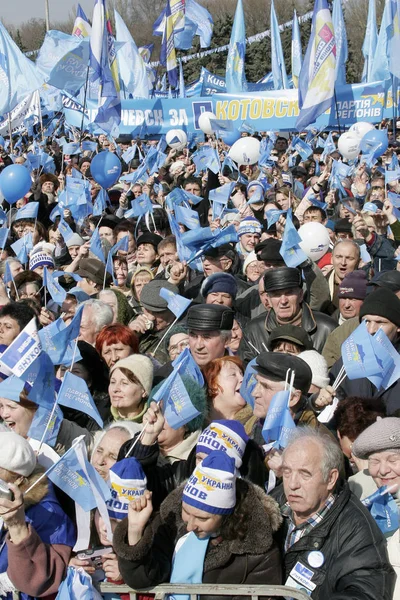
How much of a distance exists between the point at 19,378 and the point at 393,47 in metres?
13.1

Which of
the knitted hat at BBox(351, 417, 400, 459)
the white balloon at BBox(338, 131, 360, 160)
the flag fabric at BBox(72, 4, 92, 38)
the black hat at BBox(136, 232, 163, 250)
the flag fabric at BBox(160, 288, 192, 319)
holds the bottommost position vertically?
the white balloon at BBox(338, 131, 360, 160)

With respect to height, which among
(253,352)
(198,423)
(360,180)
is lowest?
(360,180)

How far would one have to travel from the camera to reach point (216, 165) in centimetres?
1083

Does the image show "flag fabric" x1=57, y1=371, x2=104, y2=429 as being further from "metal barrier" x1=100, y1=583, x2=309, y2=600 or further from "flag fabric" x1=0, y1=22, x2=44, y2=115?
"flag fabric" x1=0, y1=22, x2=44, y2=115

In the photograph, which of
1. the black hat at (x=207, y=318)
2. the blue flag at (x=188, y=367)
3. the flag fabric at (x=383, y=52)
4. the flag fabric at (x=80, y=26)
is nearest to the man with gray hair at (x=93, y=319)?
the black hat at (x=207, y=318)

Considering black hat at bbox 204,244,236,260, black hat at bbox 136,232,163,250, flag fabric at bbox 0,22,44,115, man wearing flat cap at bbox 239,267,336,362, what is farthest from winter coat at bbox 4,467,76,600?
flag fabric at bbox 0,22,44,115

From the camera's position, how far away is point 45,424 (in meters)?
3.68

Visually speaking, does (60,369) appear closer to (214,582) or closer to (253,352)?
(253,352)

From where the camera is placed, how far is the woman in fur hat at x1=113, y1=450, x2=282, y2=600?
285 centimetres

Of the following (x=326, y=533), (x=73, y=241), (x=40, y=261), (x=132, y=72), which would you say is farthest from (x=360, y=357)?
(x=132, y=72)

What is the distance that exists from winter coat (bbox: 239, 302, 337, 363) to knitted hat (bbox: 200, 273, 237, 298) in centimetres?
36

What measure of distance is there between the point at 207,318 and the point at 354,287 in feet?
3.77

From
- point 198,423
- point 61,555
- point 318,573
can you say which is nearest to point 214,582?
point 318,573

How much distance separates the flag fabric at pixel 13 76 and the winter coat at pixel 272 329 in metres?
9.49
